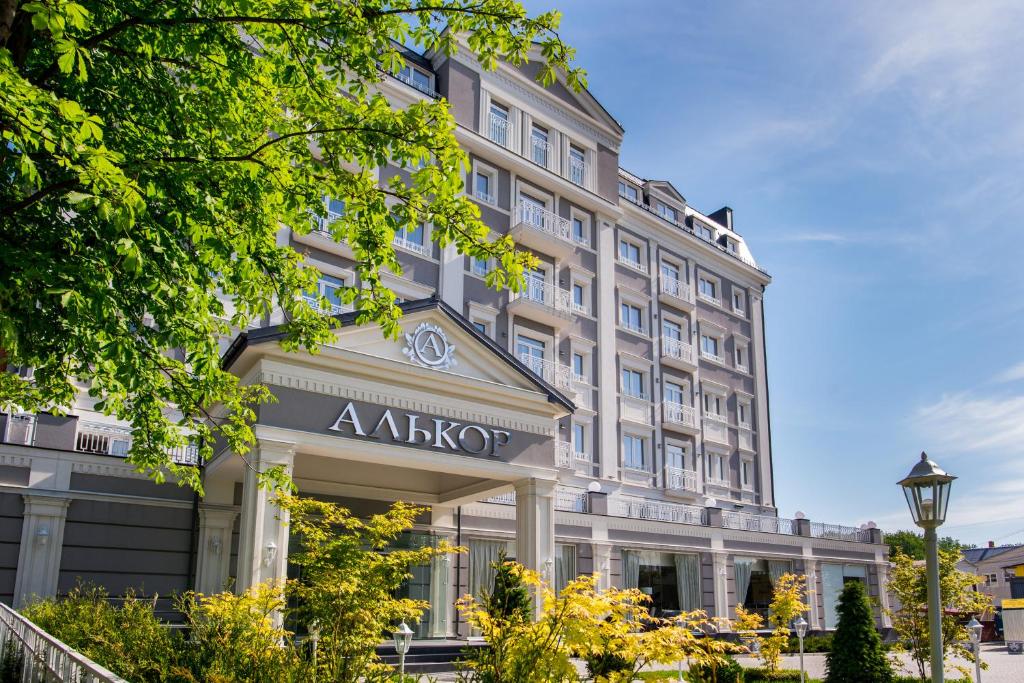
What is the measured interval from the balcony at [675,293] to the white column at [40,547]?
73.0 ft

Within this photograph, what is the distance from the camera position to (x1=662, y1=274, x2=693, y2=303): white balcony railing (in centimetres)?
3238

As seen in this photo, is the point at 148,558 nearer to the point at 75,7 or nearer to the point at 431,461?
the point at 431,461

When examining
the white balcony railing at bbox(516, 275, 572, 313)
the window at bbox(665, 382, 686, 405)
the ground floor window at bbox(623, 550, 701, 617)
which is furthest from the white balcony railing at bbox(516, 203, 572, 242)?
the ground floor window at bbox(623, 550, 701, 617)

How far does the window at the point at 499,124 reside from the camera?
27141 millimetres

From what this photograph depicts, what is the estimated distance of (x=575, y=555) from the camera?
24609 mm

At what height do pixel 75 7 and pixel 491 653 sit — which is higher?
pixel 75 7

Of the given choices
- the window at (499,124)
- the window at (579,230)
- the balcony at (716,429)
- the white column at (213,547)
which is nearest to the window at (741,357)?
the balcony at (716,429)

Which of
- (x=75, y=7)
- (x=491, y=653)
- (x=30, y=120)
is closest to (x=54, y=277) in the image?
(x=30, y=120)

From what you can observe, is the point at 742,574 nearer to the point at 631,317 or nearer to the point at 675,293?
the point at 631,317

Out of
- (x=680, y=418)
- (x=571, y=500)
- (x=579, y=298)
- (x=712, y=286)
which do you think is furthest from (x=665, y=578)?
(x=712, y=286)

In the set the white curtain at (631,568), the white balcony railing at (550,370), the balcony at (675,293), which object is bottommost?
the white curtain at (631,568)

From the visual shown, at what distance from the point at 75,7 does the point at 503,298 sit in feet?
67.6

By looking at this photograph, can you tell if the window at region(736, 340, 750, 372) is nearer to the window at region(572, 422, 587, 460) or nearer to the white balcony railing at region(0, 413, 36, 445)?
the window at region(572, 422, 587, 460)

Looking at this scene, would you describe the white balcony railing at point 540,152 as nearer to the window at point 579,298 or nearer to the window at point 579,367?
the window at point 579,298
